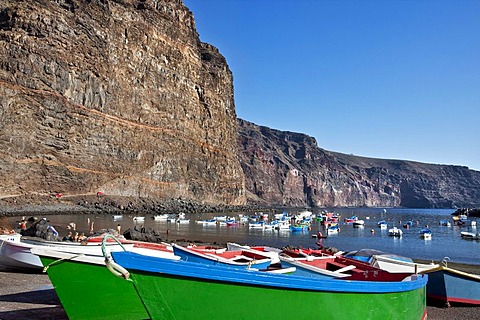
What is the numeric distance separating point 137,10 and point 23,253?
86680 mm

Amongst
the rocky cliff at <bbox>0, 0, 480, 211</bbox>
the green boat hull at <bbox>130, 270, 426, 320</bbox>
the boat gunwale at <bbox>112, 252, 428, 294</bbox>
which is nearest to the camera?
the boat gunwale at <bbox>112, 252, 428, 294</bbox>

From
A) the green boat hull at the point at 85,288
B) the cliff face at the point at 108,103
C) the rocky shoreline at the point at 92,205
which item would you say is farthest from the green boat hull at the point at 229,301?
the cliff face at the point at 108,103

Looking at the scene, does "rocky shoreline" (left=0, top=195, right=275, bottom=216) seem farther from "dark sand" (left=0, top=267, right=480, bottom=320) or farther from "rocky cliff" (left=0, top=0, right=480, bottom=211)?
"dark sand" (left=0, top=267, right=480, bottom=320)

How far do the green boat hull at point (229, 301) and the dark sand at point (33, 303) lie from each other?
15.0 ft

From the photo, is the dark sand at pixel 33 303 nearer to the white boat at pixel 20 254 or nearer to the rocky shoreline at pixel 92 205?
the white boat at pixel 20 254

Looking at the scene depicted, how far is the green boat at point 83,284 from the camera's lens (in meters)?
7.55

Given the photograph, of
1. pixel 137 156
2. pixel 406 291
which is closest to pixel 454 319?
pixel 406 291

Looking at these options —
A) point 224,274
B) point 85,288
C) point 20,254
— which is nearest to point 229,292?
point 224,274

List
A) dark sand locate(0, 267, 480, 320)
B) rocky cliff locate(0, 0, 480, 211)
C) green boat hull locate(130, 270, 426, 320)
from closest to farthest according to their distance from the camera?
green boat hull locate(130, 270, 426, 320) < dark sand locate(0, 267, 480, 320) < rocky cliff locate(0, 0, 480, 211)

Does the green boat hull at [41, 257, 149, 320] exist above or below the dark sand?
above

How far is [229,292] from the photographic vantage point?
5418 millimetres

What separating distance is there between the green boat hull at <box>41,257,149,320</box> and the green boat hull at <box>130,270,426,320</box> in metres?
2.64

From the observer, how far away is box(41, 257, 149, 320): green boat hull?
7.55 meters

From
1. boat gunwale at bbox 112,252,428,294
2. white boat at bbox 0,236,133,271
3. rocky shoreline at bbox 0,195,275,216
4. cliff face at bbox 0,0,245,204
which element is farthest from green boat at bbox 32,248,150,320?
cliff face at bbox 0,0,245,204
